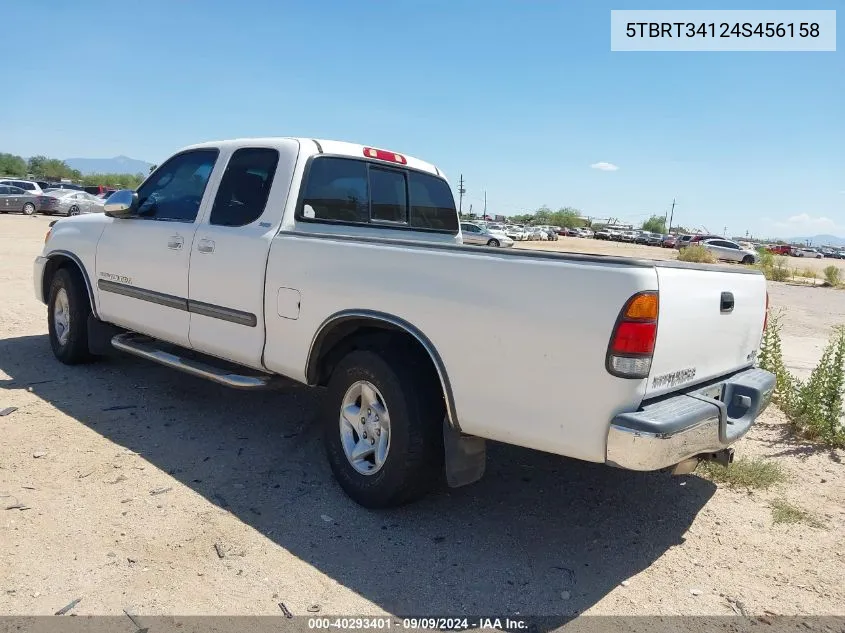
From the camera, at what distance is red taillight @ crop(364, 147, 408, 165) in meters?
4.90

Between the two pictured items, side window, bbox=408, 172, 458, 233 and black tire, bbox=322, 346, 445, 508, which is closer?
black tire, bbox=322, 346, 445, 508

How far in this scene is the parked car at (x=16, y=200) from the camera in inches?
1226

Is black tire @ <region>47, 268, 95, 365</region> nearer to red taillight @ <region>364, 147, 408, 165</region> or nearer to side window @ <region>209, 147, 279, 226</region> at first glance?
side window @ <region>209, 147, 279, 226</region>

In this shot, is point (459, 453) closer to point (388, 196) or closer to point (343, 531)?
point (343, 531)

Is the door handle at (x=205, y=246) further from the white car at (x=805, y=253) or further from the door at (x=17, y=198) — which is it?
the white car at (x=805, y=253)

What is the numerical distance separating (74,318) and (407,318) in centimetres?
406

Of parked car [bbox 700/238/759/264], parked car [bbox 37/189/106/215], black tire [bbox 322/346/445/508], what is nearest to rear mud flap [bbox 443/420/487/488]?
black tire [bbox 322/346/445/508]

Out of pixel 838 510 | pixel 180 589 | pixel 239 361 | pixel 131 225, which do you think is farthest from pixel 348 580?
pixel 131 225

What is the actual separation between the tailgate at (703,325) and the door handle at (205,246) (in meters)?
3.01

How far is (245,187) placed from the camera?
4508 mm

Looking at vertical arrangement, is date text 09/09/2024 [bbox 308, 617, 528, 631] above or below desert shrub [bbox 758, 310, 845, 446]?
below

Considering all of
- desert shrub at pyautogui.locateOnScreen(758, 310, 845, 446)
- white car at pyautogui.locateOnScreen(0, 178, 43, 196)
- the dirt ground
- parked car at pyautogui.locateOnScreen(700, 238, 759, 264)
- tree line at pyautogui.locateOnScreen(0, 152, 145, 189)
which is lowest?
the dirt ground

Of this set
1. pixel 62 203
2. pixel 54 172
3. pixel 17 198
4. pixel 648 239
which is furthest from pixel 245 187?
pixel 54 172

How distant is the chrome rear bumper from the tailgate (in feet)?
0.27
